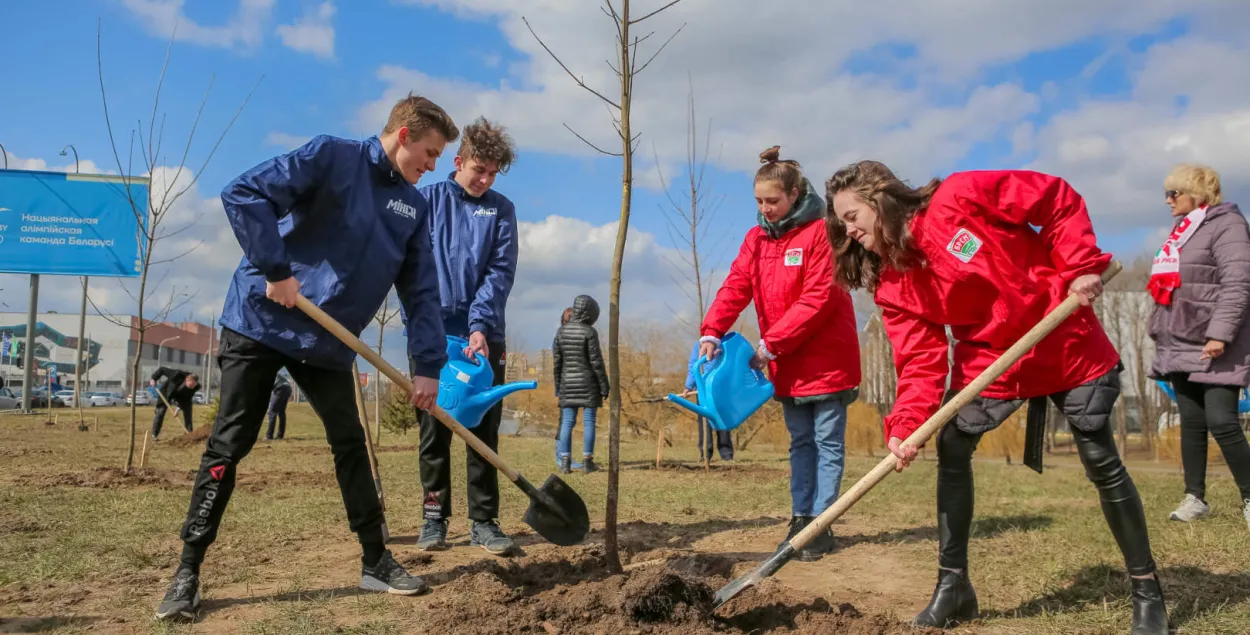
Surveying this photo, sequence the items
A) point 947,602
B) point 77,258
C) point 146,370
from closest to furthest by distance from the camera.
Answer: point 947,602, point 77,258, point 146,370

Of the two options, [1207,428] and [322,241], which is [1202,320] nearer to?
[1207,428]

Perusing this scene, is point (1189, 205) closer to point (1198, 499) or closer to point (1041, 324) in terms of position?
point (1198, 499)

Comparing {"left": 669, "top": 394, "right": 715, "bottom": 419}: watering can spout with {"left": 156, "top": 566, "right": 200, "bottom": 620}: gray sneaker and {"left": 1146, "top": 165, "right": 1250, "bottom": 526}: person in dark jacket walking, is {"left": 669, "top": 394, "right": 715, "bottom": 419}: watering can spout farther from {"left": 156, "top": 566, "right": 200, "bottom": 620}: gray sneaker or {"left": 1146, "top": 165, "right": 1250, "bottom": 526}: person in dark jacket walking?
{"left": 1146, "top": 165, "right": 1250, "bottom": 526}: person in dark jacket walking

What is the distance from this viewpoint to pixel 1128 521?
2.69m

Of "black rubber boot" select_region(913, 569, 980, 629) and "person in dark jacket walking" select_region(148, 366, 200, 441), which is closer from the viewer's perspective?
"black rubber boot" select_region(913, 569, 980, 629)

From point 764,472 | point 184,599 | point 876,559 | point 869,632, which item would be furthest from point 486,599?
point 764,472

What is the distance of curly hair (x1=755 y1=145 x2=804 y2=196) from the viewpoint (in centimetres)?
405

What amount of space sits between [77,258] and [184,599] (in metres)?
18.5

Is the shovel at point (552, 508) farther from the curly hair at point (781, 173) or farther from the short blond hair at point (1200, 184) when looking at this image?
the short blond hair at point (1200, 184)

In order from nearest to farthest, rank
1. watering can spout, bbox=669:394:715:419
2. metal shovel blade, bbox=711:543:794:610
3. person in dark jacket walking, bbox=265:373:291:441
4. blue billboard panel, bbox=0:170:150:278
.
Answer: metal shovel blade, bbox=711:543:794:610 < watering can spout, bbox=669:394:715:419 < person in dark jacket walking, bbox=265:373:291:441 < blue billboard panel, bbox=0:170:150:278

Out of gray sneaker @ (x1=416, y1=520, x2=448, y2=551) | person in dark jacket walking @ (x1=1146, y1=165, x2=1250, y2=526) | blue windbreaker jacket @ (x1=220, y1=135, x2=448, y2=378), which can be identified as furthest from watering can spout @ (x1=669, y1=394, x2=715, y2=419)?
person in dark jacket walking @ (x1=1146, y1=165, x2=1250, y2=526)

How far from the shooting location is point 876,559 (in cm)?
396

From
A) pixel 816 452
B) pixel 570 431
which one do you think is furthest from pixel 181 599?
pixel 570 431

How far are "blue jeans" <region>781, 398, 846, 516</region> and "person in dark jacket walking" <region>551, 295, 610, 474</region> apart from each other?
491cm
